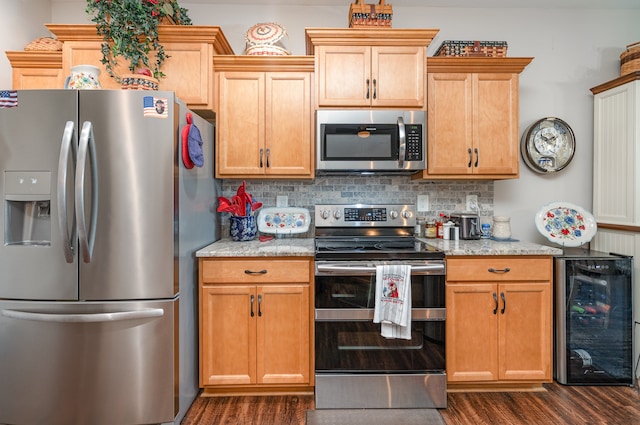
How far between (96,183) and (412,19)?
8.64 ft

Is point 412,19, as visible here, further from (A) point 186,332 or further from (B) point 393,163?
(A) point 186,332

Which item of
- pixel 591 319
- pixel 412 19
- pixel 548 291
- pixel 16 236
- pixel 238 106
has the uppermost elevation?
pixel 412 19

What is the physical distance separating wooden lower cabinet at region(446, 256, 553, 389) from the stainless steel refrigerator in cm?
169

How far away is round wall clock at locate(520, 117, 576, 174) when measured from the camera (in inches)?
111

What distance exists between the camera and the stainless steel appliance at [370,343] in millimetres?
2062

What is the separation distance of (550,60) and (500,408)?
107 inches

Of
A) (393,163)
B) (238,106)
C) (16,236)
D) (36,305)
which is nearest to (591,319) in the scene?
(393,163)

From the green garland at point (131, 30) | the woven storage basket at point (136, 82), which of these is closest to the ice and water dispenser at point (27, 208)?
the woven storage basket at point (136, 82)

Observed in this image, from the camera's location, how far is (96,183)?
1.73 m

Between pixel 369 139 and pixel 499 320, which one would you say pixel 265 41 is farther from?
pixel 499 320

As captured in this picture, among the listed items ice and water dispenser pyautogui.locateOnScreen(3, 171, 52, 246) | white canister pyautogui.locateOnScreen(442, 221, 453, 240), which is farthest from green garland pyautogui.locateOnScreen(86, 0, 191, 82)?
white canister pyautogui.locateOnScreen(442, 221, 453, 240)

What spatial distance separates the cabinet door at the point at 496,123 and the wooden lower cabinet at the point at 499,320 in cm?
72

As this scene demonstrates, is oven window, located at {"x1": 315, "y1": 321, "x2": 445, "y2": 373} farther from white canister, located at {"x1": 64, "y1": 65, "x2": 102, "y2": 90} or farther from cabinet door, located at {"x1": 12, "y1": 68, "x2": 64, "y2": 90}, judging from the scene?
cabinet door, located at {"x1": 12, "y1": 68, "x2": 64, "y2": 90}

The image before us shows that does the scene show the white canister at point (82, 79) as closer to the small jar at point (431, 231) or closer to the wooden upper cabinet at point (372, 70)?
the wooden upper cabinet at point (372, 70)
